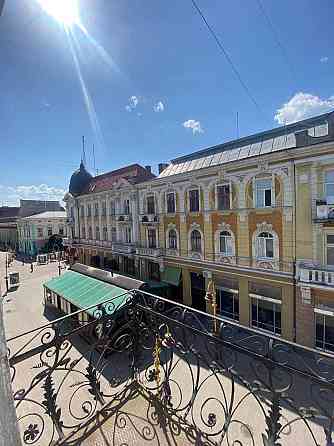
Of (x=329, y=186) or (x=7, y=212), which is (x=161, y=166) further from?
(x=7, y=212)

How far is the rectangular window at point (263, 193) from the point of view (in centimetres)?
1230

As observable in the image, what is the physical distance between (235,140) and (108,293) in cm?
1184

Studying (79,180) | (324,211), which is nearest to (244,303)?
(324,211)

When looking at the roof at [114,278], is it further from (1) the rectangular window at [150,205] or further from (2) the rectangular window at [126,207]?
(2) the rectangular window at [126,207]

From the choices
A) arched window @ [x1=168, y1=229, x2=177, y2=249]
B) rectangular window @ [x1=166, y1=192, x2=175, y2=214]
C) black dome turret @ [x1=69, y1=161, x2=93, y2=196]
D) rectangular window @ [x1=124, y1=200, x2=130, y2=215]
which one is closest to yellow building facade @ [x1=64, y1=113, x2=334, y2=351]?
arched window @ [x1=168, y1=229, x2=177, y2=249]

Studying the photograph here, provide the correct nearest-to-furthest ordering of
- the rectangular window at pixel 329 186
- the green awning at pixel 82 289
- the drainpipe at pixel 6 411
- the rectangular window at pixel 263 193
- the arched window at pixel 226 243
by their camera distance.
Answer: the drainpipe at pixel 6 411 → the rectangular window at pixel 329 186 → the rectangular window at pixel 263 193 → the green awning at pixel 82 289 → the arched window at pixel 226 243

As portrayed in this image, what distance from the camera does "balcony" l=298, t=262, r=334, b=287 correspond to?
33.7 ft

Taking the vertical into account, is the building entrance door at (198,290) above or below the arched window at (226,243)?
below

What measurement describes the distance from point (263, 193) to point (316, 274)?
4325 millimetres

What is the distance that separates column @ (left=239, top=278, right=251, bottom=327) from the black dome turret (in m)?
22.9

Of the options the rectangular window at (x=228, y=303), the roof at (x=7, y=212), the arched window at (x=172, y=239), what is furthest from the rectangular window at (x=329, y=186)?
the roof at (x=7, y=212)

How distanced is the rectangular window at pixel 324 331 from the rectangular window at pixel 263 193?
540cm

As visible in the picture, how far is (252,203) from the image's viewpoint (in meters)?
12.8

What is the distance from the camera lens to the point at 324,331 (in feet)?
35.8
